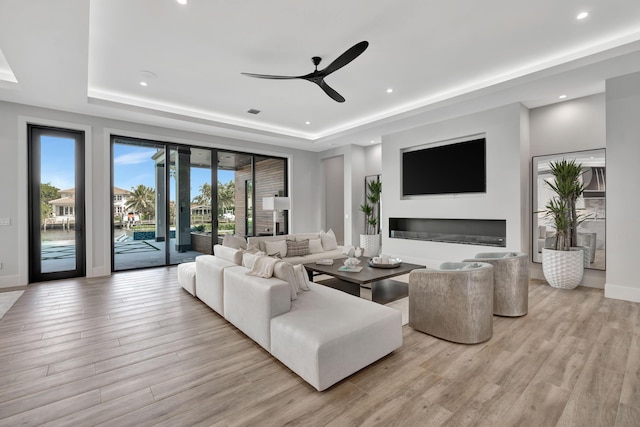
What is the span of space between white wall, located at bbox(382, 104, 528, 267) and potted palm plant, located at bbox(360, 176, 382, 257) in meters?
0.80

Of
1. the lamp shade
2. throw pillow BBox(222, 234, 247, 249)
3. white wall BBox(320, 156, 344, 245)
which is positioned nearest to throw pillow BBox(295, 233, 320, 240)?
the lamp shade

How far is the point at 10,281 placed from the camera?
4758 millimetres

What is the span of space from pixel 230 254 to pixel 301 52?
8.56ft

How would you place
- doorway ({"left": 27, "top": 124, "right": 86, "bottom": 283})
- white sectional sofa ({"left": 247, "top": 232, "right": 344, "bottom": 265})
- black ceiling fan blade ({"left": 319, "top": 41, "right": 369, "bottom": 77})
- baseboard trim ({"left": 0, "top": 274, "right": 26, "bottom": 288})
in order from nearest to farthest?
black ceiling fan blade ({"left": 319, "top": 41, "right": 369, "bottom": 77}) → baseboard trim ({"left": 0, "top": 274, "right": 26, "bottom": 288}) → doorway ({"left": 27, "top": 124, "right": 86, "bottom": 283}) → white sectional sofa ({"left": 247, "top": 232, "right": 344, "bottom": 265})

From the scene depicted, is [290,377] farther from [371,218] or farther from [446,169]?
[371,218]

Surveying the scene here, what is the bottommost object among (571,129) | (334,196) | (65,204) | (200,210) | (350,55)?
(200,210)

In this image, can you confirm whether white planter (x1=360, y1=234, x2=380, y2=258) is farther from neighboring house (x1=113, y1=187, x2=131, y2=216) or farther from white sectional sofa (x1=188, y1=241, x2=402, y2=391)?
neighboring house (x1=113, y1=187, x2=131, y2=216)

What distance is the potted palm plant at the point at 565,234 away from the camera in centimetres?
439

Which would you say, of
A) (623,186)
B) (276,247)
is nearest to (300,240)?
(276,247)

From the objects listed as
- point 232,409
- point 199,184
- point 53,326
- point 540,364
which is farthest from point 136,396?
point 199,184

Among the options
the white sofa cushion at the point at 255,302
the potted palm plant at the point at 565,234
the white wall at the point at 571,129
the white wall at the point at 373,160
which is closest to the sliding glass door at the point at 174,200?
the white wall at the point at 373,160

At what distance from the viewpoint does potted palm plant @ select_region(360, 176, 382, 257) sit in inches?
308

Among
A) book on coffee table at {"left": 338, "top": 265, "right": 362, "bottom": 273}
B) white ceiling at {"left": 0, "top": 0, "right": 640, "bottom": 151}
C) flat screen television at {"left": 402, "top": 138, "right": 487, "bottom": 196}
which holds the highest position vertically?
white ceiling at {"left": 0, "top": 0, "right": 640, "bottom": 151}

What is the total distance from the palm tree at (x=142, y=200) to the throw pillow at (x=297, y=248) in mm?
3079
